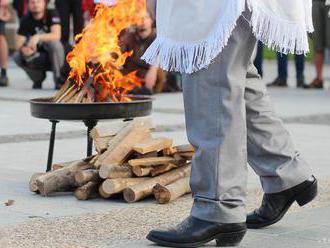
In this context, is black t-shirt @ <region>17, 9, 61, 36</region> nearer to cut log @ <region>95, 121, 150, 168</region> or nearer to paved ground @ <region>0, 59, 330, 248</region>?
paved ground @ <region>0, 59, 330, 248</region>

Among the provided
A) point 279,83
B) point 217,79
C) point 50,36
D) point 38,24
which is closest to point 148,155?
point 217,79

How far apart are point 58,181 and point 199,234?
171 cm

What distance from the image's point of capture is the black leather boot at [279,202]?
4.79 metres

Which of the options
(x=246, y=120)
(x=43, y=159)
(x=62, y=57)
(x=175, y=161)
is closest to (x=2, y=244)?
(x=246, y=120)

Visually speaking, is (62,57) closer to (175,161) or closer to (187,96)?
(175,161)

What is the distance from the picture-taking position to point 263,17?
14.0 feet

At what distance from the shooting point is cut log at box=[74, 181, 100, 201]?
5.62m

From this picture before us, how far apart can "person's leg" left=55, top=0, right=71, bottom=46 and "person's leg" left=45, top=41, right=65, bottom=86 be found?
1.78ft

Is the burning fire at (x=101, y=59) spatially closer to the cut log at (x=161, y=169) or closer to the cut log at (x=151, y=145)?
the cut log at (x=151, y=145)

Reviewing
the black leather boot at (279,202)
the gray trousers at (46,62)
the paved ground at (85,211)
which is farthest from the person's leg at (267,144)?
the gray trousers at (46,62)

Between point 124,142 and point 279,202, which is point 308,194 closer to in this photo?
point 279,202

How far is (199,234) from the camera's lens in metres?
4.30

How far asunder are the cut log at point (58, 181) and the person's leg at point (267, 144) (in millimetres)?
1462

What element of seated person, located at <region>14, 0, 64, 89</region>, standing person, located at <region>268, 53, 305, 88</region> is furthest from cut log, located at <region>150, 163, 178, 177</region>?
standing person, located at <region>268, 53, 305, 88</region>
